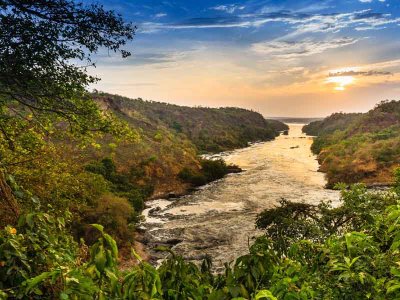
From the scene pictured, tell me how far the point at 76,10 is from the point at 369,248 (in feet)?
31.6

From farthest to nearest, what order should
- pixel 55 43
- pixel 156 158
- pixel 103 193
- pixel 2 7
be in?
pixel 156 158, pixel 103 193, pixel 55 43, pixel 2 7

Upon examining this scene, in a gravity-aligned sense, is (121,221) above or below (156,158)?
below

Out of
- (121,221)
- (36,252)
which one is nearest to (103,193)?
(121,221)

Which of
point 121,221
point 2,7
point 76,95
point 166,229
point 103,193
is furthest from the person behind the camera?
point 166,229

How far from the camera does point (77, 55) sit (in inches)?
406

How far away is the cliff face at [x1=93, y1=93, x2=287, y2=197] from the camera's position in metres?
41.6

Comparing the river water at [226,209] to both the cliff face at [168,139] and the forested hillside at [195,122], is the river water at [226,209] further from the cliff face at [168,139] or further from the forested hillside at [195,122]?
the forested hillside at [195,122]

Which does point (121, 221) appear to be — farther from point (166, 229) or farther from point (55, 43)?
point (55, 43)

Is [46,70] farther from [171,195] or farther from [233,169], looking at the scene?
[233,169]

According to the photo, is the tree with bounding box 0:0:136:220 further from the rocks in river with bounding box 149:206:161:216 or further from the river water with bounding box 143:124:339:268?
the rocks in river with bounding box 149:206:161:216

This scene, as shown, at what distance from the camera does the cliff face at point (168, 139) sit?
136 feet

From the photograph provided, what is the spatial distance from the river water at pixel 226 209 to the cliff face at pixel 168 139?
4962 millimetres

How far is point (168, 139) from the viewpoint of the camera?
6106 cm

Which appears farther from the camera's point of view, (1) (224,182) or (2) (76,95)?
(1) (224,182)
